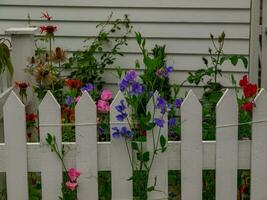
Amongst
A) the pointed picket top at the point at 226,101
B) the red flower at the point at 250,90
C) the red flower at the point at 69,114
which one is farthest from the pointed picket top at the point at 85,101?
the red flower at the point at 250,90

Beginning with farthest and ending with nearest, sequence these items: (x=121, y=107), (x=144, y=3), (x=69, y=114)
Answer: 1. (x=144, y=3)
2. (x=69, y=114)
3. (x=121, y=107)

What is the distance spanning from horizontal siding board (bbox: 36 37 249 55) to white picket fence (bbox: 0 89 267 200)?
279 cm

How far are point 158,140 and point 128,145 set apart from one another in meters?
0.13

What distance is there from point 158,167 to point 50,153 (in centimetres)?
48

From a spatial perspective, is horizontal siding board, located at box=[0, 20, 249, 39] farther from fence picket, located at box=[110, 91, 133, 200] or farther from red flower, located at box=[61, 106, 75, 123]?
fence picket, located at box=[110, 91, 133, 200]

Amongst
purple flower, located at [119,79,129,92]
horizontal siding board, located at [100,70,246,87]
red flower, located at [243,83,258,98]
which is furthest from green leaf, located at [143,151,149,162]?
horizontal siding board, located at [100,70,246,87]

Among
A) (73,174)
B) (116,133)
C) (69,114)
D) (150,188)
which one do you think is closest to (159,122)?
(116,133)

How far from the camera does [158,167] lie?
2576 mm

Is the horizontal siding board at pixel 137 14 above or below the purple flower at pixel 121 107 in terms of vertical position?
above

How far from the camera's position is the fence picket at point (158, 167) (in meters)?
2.53

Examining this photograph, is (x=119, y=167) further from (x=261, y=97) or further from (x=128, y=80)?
(x=261, y=97)

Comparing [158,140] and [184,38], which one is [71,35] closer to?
[184,38]

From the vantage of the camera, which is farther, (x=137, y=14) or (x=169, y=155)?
(x=137, y=14)

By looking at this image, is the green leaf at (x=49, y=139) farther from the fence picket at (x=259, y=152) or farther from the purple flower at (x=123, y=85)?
the fence picket at (x=259, y=152)
